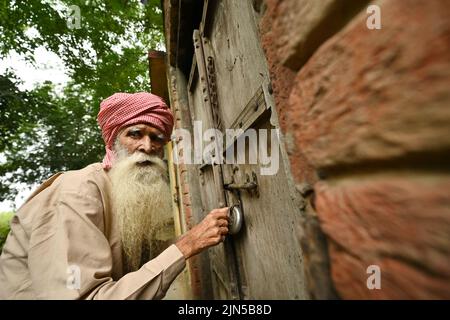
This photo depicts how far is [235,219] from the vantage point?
146 centimetres

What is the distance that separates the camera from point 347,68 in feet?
1.01

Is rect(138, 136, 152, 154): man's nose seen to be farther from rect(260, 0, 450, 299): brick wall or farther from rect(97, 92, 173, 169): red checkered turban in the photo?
rect(260, 0, 450, 299): brick wall

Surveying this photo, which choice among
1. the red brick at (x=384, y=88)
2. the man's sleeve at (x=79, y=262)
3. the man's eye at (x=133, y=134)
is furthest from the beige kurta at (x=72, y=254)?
the red brick at (x=384, y=88)

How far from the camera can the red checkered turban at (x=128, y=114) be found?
6.60 feet

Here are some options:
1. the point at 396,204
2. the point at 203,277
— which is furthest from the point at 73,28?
the point at 396,204

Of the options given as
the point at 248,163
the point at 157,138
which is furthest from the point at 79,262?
the point at 157,138

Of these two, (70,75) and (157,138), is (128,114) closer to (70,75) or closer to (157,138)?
(157,138)

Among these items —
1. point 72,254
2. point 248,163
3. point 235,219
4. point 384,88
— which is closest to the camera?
point 384,88

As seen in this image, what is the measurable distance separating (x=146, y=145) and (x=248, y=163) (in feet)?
3.20

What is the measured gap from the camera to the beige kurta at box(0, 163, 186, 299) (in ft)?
3.56

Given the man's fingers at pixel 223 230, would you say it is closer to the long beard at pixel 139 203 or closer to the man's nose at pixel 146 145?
the long beard at pixel 139 203

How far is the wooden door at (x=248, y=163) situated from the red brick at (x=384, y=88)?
43cm

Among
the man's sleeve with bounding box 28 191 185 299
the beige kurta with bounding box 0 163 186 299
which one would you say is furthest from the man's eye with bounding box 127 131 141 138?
the man's sleeve with bounding box 28 191 185 299

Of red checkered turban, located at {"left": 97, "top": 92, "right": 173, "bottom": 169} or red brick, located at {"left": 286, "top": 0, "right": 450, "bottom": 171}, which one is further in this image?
red checkered turban, located at {"left": 97, "top": 92, "right": 173, "bottom": 169}
